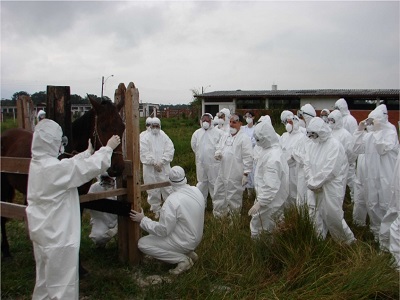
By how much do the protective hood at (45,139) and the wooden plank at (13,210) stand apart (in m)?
0.63

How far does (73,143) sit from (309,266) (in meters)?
3.11

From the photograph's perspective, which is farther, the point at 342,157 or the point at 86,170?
the point at 342,157

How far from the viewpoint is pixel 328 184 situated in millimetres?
5695

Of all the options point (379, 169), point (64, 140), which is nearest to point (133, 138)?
point (64, 140)

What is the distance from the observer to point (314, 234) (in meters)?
4.73

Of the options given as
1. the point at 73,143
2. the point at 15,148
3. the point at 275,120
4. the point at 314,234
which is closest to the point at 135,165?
the point at 73,143

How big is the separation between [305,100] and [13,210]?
27.8m

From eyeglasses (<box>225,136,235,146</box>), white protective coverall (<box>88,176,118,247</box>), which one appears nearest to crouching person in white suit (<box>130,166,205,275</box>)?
white protective coverall (<box>88,176,118,247</box>)

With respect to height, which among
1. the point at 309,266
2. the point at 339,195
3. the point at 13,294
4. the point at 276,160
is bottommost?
the point at 13,294

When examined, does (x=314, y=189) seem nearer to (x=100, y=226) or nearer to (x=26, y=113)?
(x=100, y=226)

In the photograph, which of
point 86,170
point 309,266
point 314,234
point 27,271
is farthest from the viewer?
point 27,271

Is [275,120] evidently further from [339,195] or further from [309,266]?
[309,266]

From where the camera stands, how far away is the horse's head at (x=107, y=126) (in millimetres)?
4488

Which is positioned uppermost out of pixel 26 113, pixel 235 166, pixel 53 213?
pixel 26 113
